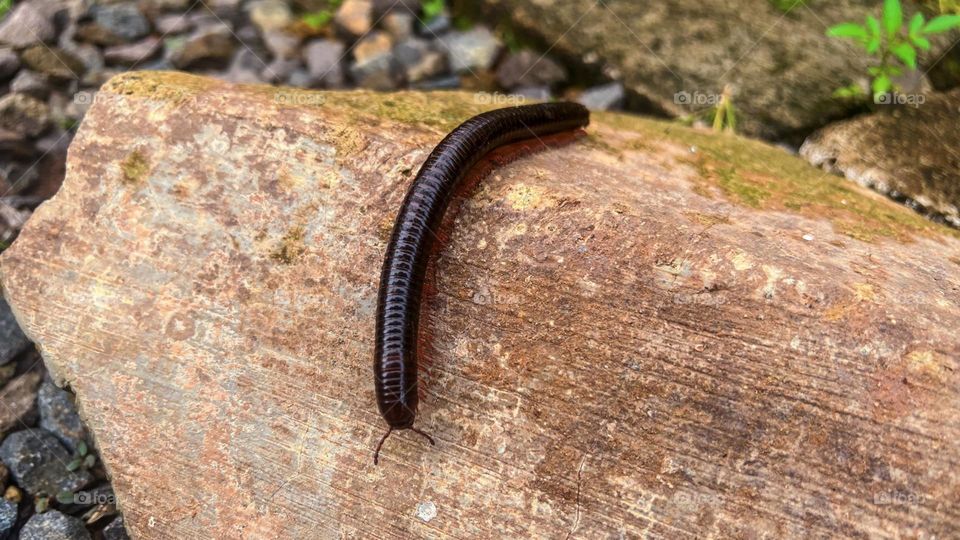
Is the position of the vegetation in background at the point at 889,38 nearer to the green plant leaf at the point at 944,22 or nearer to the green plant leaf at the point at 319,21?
the green plant leaf at the point at 944,22

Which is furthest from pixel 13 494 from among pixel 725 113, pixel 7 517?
pixel 725 113

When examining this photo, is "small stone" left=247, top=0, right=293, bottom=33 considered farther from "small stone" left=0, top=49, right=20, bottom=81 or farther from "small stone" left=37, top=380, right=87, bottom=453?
"small stone" left=37, top=380, right=87, bottom=453

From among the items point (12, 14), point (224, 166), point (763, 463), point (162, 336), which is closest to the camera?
point (763, 463)

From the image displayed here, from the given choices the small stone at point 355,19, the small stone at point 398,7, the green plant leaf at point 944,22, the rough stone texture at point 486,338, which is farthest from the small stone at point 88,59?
the green plant leaf at point 944,22

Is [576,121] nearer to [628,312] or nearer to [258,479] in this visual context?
[628,312]

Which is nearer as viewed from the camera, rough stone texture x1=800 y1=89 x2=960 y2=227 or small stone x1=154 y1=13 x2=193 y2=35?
rough stone texture x1=800 y1=89 x2=960 y2=227

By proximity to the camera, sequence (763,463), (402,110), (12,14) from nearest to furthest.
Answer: (763,463), (402,110), (12,14)

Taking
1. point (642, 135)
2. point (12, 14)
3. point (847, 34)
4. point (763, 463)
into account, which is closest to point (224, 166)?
point (642, 135)

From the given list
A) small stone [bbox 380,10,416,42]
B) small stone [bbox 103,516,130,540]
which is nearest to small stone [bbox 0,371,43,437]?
small stone [bbox 103,516,130,540]
